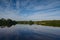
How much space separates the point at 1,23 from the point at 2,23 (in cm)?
82

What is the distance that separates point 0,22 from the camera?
60.1 m

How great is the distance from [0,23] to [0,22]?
1166mm

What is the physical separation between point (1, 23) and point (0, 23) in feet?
2.93

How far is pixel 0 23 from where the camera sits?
59188 millimetres

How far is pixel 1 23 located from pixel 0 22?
103 cm

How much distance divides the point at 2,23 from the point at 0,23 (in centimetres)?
171

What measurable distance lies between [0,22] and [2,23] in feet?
5.00

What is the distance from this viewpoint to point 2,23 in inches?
2387

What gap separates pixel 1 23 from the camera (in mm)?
59969
